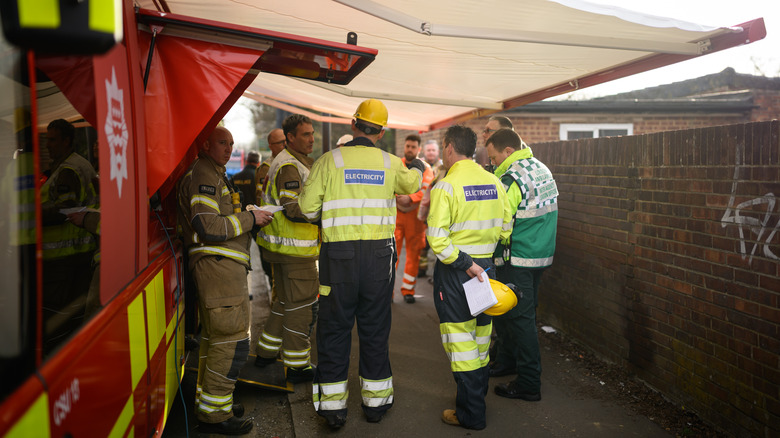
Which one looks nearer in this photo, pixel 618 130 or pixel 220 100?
pixel 220 100

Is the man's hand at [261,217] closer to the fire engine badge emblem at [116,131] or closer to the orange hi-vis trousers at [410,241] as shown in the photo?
the fire engine badge emblem at [116,131]

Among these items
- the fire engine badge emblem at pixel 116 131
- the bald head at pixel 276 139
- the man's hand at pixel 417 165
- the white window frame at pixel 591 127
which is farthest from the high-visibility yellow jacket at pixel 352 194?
the white window frame at pixel 591 127

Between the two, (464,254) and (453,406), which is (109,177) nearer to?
(464,254)

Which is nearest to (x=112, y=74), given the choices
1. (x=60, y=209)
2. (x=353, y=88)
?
(x=60, y=209)

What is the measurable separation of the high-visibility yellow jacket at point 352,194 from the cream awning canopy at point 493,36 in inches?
35.9

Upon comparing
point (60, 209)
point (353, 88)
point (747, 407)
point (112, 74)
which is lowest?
point (747, 407)

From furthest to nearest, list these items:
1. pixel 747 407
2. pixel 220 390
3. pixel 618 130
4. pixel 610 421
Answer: pixel 618 130 → pixel 610 421 → pixel 220 390 → pixel 747 407

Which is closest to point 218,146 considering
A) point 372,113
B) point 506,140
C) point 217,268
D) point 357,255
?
point 217,268

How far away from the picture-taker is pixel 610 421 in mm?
3701

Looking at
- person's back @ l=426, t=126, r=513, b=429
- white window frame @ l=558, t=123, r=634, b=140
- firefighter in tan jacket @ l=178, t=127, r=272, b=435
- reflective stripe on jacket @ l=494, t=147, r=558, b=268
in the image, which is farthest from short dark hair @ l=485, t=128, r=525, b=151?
white window frame @ l=558, t=123, r=634, b=140

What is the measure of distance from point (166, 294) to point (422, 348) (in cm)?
293

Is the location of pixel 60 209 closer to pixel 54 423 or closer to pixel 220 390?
pixel 54 423

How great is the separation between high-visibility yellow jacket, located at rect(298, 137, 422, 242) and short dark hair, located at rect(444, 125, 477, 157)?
0.48 metres

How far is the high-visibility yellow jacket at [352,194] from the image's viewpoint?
11.5ft
